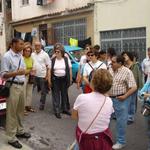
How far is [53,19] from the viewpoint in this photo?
24734 millimetres

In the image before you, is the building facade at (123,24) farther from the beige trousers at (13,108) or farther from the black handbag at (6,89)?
the black handbag at (6,89)

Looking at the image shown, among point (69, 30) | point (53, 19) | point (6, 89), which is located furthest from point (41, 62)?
point (53, 19)

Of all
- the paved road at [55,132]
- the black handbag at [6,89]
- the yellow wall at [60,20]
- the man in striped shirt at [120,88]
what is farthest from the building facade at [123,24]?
the black handbag at [6,89]

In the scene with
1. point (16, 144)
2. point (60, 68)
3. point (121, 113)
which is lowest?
point (16, 144)

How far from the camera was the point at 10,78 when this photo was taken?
6742 mm

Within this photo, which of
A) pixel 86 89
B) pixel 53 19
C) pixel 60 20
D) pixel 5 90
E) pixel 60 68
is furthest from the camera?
pixel 53 19

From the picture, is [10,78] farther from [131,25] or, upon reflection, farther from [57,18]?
[57,18]

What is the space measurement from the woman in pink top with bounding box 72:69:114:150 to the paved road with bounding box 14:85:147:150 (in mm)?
2581

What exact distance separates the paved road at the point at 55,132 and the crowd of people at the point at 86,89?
0.23 metres

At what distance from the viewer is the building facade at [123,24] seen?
1767 cm

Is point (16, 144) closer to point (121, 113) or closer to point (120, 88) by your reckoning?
point (121, 113)

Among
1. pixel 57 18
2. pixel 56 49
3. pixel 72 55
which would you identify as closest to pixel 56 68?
pixel 56 49

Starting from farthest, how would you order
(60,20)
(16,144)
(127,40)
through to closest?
(60,20) → (127,40) → (16,144)

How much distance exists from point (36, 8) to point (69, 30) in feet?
13.8
